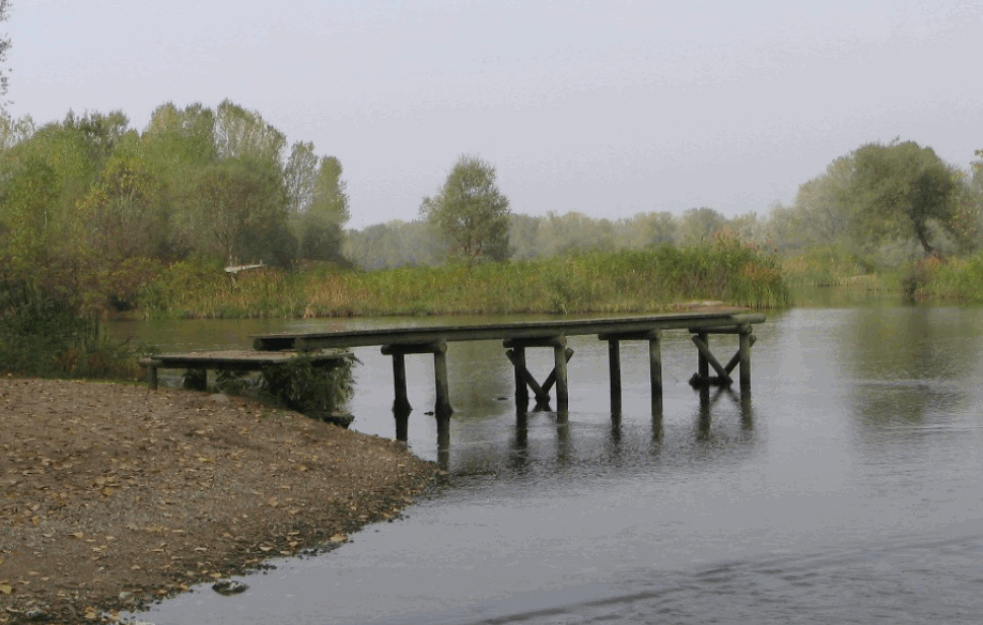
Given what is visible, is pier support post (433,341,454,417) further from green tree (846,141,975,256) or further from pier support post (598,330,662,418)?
green tree (846,141,975,256)

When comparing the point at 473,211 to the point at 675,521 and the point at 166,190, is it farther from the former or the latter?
the point at 675,521

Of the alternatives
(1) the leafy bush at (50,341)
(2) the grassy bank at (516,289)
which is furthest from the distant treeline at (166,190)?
(1) the leafy bush at (50,341)

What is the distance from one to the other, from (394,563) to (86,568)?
2344mm

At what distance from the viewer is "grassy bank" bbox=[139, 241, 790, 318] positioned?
44438 mm

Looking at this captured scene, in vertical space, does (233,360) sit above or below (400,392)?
above

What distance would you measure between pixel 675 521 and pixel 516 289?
3442 centimetres

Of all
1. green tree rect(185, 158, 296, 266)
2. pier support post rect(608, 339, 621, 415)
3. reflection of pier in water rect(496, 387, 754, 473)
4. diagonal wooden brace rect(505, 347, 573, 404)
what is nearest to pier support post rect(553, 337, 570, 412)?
diagonal wooden brace rect(505, 347, 573, 404)

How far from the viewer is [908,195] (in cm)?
6531

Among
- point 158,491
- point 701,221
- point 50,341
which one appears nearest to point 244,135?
point 50,341

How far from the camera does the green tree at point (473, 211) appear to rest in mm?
70438

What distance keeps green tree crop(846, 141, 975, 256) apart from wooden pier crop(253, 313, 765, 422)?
153 feet

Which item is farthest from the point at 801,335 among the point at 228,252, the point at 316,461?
the point at 228,252

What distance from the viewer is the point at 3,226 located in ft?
94.7

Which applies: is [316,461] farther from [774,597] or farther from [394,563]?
[774,597]
